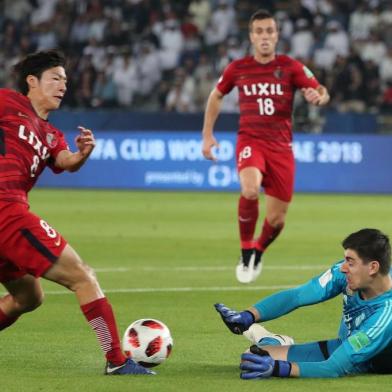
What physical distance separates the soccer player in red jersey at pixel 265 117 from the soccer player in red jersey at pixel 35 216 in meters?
4.86

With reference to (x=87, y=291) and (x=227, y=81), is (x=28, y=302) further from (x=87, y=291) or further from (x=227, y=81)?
(x=227, y=81)

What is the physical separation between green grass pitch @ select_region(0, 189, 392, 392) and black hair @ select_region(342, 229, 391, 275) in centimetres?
69

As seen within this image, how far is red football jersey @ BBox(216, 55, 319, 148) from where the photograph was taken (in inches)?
485

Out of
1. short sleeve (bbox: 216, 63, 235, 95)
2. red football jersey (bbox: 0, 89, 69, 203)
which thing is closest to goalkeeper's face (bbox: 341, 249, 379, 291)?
red football jersey (bbox: 0, 89, 69, 203)

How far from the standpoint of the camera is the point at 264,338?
299 inches

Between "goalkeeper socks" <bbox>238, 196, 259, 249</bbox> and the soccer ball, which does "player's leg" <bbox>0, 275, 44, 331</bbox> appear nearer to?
the soccer ball

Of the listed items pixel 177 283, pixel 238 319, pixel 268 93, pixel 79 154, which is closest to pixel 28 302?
pixel 79 154

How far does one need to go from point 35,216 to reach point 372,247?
1924 millimetres

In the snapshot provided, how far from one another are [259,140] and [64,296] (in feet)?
9.06

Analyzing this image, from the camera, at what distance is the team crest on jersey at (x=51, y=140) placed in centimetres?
726

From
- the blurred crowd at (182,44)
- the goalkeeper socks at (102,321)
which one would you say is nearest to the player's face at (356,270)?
the goalkeeper socks at (102,321)

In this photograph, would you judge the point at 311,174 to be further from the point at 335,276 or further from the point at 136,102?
the point at 335,276

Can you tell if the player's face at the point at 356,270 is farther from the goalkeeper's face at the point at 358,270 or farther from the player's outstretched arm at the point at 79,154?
the player's outstretched arm at the point at 79,154

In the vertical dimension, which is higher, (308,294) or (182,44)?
(182,44)
